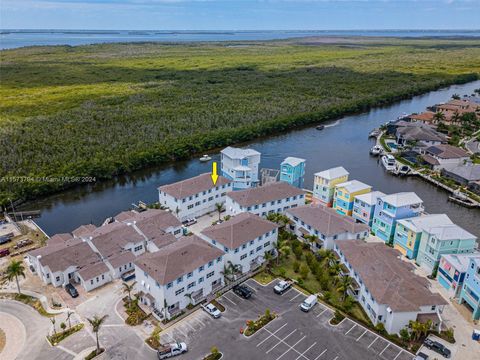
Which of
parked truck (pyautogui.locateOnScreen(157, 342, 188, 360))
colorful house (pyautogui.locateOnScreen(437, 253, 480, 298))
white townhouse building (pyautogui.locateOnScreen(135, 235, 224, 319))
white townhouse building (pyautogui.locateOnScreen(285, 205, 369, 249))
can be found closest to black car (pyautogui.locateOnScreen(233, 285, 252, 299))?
white townhouse building (pyautogui.locateOnScreen(135, 235, 224, 319))

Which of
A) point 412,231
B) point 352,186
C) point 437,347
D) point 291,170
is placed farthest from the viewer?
point 291,170

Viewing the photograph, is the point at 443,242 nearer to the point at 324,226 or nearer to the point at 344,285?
the point at 344,285

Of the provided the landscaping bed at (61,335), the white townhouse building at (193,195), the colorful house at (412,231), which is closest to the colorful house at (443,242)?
the colorful house at (412,231)

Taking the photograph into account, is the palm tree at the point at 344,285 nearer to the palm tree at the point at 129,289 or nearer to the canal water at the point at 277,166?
the palm tree at the point at 129,289

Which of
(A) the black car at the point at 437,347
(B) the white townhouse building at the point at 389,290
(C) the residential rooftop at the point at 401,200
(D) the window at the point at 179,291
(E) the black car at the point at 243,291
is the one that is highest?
(C) the residential rooftop at the point at 401,200

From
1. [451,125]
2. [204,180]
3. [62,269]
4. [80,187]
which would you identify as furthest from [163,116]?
[451,125]

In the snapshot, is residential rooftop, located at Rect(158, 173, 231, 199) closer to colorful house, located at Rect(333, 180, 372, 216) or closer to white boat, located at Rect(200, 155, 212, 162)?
colorful house, located at Rect(333, 180, 372, 216)

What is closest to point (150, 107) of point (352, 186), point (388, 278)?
point (352, 186)
